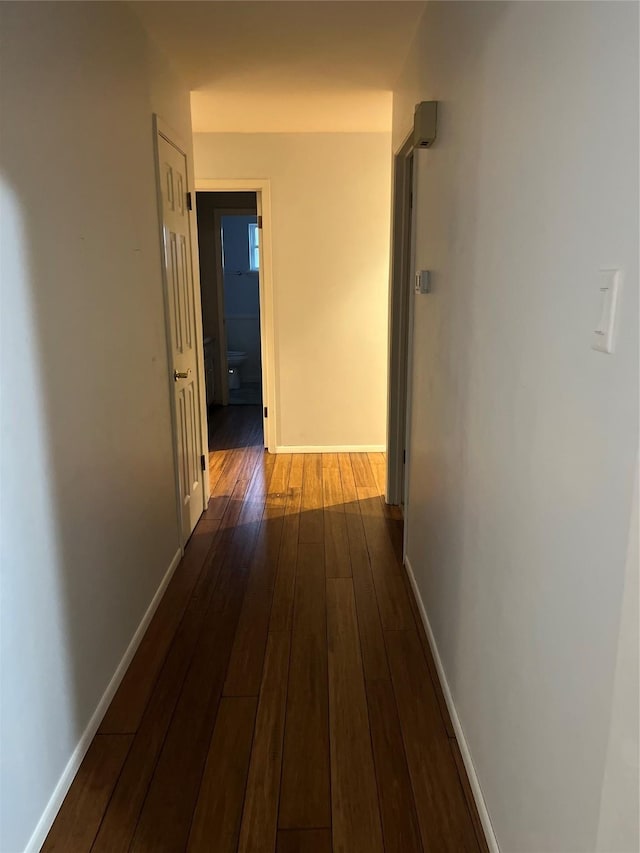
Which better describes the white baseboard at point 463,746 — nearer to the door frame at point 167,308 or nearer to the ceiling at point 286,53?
the door frame at point 167,308

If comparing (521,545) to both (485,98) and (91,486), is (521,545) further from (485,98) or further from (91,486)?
(91,486)

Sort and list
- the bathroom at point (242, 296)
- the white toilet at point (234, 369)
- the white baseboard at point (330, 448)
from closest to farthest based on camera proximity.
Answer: the white baseboard at point (330, 448)
the white toilet at point (234, 369)
the bathroom at point (242, 296)

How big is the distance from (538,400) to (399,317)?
94.3 inches

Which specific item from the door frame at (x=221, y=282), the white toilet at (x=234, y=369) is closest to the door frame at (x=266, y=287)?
the door frame at (x=221, y=282)

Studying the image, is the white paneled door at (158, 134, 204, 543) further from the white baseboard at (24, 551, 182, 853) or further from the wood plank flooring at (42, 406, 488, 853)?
the white baseboard at (24, 551, 182, 853)

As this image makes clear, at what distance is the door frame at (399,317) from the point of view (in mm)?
3291

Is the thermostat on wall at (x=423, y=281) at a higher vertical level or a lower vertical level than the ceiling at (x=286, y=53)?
lower

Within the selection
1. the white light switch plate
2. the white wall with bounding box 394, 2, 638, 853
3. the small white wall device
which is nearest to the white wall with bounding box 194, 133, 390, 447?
the small white wall device

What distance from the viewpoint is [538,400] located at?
1.16 metres

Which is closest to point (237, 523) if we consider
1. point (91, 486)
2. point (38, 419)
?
point (91, 486)

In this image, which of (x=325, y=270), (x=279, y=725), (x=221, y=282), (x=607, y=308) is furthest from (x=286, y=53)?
(x=221, y=282)

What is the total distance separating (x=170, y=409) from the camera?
2.84m

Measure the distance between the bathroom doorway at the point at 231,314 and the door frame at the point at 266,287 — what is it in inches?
5.8

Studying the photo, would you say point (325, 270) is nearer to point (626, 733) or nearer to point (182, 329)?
point (182, 329)
